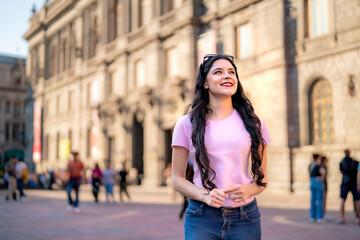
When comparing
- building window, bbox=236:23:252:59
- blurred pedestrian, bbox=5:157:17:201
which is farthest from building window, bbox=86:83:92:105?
blurred pedestrian, bbox=5:157:17:201

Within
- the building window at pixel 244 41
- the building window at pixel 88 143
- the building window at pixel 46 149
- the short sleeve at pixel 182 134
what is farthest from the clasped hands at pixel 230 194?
the building window at pixel 46 149

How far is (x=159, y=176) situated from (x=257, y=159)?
94.3 ft

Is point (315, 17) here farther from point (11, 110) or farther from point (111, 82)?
point (11, 110)

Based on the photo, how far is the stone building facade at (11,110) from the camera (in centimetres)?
7231

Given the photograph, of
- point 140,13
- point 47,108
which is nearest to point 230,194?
point 140,13

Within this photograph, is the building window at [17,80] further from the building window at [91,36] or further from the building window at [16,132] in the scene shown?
the building window at [91,36]

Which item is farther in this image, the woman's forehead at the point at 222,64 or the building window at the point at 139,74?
the building window at the point at 139,74

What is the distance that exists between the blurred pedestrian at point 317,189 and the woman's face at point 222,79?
9.13 metres

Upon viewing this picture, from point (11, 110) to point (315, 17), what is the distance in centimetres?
6045

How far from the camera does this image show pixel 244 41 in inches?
1046

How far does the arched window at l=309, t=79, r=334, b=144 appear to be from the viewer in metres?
21.5

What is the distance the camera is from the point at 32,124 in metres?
56.1

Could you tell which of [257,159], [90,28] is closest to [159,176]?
[90,28]

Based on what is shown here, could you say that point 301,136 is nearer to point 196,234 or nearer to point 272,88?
point 272,88
